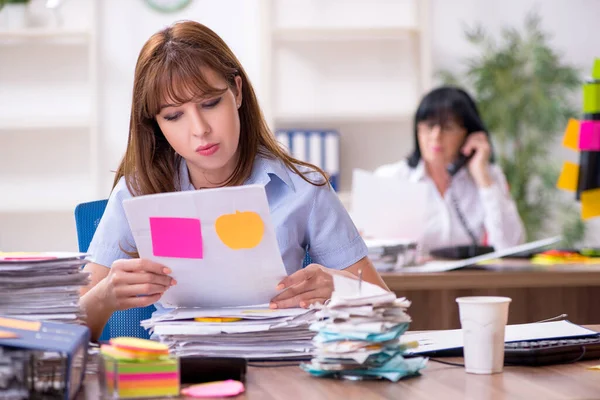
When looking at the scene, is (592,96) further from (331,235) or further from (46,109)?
(46,109)

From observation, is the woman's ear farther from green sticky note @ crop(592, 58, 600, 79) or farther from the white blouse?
the white blouse

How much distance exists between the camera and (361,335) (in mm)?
1260

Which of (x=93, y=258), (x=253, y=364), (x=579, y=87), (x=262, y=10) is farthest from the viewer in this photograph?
(x=579, y=87)

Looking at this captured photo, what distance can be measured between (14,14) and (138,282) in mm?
3419

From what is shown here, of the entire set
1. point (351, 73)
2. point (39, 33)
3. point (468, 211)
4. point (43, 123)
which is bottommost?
point (468, 211)

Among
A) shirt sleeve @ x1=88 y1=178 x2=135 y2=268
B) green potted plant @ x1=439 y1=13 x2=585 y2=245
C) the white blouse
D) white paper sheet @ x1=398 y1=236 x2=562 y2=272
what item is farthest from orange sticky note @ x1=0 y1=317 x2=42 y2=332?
green potted plant @ x1=439 y1=13 x2=585 y2=245

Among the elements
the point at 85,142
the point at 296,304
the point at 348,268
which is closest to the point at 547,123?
the point at 85,142

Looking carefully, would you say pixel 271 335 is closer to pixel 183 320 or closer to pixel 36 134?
pixel 183 320

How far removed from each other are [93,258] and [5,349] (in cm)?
65

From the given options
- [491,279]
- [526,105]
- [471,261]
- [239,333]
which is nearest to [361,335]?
[239,333]

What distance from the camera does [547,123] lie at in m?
4.77

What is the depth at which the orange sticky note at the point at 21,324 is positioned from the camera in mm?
1250

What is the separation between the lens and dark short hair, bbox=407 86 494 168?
13.0 feet

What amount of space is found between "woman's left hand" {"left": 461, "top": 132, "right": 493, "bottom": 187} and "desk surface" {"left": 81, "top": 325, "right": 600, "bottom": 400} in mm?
2738
